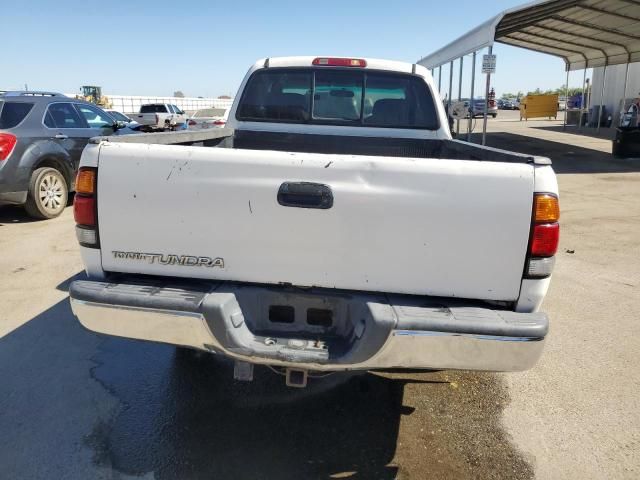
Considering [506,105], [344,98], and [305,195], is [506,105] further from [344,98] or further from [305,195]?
[305,195]

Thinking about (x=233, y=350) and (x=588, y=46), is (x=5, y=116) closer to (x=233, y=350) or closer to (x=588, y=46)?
(x=233, y=350)

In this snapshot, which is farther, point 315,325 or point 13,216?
point 13,216

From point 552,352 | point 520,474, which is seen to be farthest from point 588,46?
point 520,474

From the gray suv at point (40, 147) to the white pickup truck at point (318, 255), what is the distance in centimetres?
590

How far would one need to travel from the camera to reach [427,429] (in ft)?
10.2

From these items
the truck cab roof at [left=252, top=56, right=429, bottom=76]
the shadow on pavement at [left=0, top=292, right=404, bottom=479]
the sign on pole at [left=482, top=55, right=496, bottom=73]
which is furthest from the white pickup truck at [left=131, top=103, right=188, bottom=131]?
the shadow on pavement at [left=0, top=292, right=404, bottom=479]

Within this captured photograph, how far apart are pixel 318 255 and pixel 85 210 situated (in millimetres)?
1210

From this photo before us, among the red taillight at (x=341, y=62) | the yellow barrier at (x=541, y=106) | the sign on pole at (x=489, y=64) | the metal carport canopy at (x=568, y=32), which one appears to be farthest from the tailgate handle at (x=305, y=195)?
the yellow barrier at (x=541, y=106)

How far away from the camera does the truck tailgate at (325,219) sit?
2.35m

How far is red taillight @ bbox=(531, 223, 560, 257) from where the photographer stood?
2.34m

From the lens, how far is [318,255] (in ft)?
8.12

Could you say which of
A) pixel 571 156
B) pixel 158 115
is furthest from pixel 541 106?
pixel 158 115

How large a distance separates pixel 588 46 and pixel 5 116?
25729 mm

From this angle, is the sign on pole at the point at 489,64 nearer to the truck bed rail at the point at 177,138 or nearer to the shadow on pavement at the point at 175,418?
the truck bed rail at the point at 177,138
